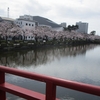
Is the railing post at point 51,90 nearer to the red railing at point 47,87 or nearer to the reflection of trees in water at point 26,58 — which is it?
the red railing at point 47,87

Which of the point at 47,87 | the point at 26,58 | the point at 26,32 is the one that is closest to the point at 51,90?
the point at 47,87

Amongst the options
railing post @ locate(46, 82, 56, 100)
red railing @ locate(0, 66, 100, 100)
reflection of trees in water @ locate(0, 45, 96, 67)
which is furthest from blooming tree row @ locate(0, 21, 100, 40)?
railing post @ locate(46, 82, 56, 100)

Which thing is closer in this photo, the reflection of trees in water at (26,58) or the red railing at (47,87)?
the red railing at (47,87)

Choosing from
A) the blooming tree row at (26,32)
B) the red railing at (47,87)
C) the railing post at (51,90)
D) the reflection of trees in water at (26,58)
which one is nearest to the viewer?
the red railing at (47,87)

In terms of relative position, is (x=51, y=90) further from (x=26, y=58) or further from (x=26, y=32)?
(x=26, y=32)

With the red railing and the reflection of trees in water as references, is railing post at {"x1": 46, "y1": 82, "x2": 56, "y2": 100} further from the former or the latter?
the reflection of trees in water

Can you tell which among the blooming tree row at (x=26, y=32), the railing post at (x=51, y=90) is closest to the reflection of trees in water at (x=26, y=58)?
the blooming tree row at (x=26, y=32)

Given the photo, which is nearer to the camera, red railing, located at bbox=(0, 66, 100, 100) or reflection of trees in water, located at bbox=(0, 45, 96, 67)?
red railing, located at bbox=(0, 66, 100, 100)

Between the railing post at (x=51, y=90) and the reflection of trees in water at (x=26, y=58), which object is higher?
the railing post at (x=51, y=90)

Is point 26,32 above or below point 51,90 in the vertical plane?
above

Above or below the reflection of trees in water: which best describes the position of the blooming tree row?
above

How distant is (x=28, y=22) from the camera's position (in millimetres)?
24844

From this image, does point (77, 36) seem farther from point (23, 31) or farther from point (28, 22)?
point (23, 31)

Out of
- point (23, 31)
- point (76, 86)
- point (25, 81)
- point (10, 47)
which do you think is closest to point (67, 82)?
point (76, 86)
